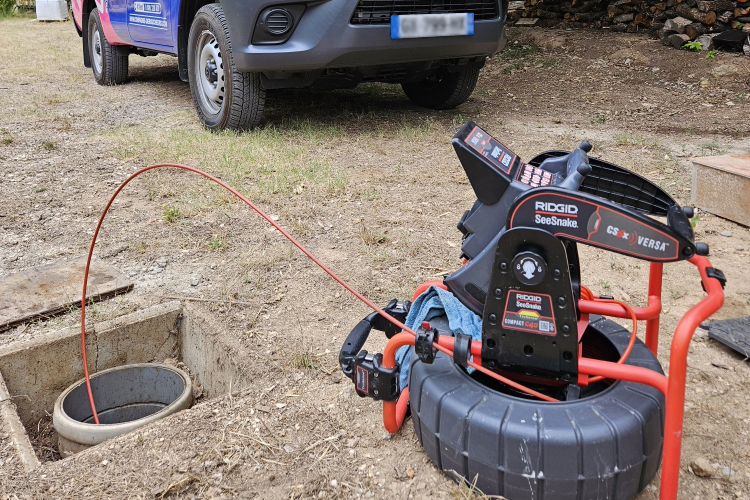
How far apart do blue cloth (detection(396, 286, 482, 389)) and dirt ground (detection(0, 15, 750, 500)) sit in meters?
0.19

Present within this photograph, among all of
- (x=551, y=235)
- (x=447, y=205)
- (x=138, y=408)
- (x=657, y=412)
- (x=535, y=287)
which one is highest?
(x=551, y=235)

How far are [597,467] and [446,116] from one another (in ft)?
13.8

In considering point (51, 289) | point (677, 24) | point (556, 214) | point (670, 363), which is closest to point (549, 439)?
point (670, 363)

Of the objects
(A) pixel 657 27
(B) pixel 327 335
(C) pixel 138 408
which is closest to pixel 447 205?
(B) pixel 327 335

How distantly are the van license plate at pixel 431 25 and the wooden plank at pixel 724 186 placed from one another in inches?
68.5

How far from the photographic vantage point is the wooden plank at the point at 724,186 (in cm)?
329

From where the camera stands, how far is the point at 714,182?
11.2 feet

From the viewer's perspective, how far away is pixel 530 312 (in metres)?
1.45

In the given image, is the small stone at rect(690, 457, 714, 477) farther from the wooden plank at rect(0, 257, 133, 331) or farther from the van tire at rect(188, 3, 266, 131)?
the van tire at rect(188, 3, 266, 131)

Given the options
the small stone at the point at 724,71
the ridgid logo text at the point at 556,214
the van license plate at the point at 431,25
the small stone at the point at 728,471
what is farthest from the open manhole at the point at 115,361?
the small stone at the point at 724,71

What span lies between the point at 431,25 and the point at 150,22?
2.70 meters

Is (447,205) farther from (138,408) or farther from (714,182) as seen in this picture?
(138,408)

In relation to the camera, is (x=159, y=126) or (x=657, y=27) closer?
(x=159, y=126)

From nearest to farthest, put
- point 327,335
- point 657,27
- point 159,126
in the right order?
point 327,335, point 159,126, point 657,27
